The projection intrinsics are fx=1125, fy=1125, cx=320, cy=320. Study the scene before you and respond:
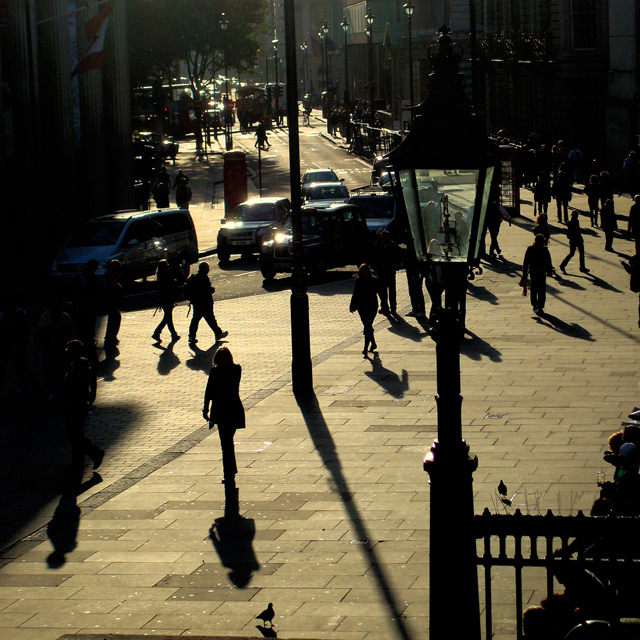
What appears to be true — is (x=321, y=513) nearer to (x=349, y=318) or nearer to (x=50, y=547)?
(x=50, y=547)

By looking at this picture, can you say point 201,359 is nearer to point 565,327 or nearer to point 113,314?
point 113,314

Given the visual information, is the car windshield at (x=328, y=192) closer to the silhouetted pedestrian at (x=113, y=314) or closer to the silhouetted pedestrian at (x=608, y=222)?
the silhouetted pedestrian at (x=608, y=222)

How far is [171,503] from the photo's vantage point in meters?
11.5

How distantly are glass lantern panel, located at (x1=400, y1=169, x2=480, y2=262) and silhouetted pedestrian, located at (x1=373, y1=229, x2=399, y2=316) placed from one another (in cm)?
1519

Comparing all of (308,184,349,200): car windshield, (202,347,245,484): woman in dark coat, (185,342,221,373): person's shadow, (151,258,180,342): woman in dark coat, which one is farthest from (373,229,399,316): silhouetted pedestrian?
(308,184,349,200): car windshield

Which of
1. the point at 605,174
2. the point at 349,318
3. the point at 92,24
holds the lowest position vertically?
the point at 349,318

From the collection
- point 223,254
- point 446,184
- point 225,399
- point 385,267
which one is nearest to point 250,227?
point 223,254

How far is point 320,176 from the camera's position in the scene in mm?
43562

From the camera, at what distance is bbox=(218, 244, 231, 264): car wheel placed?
3139 centimetres

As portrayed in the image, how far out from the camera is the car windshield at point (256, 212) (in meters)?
32.5

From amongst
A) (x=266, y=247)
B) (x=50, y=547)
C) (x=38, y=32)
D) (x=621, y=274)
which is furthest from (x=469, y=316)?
(x=38, y=32)

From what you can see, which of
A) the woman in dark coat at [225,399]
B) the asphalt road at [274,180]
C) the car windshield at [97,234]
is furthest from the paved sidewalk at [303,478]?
the car windshield at [97,234]

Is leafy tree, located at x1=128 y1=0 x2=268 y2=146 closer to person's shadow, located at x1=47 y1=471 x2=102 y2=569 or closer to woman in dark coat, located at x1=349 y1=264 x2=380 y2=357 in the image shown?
woman in dark coat, located at x1=349 y1=264 x2=380 y2=357

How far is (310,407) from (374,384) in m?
1.44
